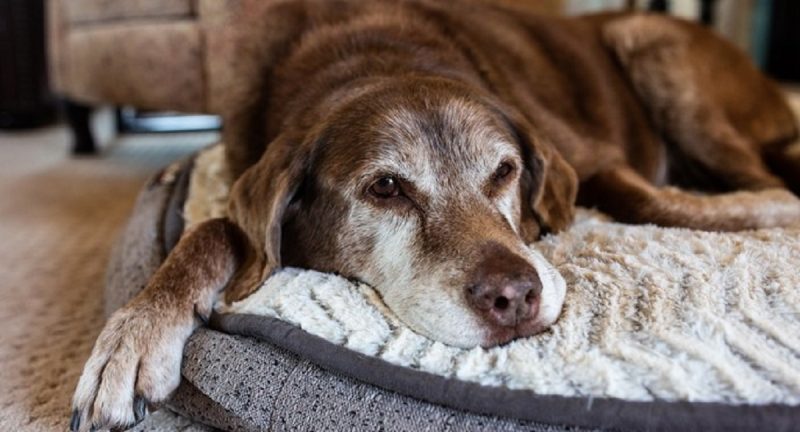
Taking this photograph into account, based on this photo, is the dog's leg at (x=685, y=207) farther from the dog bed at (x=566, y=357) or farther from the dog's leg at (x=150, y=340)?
the dog's leg at (x=150, y=340)

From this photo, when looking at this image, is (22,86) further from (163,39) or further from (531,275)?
(531,275)

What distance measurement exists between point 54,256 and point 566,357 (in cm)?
193

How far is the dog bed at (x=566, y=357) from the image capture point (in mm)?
1084

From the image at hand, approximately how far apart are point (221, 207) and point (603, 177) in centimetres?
99

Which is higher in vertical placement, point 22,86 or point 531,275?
point 531,275

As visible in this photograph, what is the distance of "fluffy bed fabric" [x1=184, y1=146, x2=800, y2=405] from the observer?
43.5 inches

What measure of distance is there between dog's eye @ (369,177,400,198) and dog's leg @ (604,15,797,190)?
4.40ft

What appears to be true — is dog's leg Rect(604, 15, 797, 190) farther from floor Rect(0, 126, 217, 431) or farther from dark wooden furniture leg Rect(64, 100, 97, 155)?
dark wooden furniture leg Rect(64, 100, 97, 155)

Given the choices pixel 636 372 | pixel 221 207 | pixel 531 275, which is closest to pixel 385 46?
pixel 221 207

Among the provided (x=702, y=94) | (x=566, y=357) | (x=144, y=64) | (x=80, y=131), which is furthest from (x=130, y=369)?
(x=80, y=131)

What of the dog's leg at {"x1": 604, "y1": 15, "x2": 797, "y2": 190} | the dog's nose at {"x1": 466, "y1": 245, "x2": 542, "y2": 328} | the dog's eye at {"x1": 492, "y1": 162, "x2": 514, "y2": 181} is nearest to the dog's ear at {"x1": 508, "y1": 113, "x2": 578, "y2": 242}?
the dog's eye at {"x1": 492, "y1": 162, "x2": 514, "y2": 181}

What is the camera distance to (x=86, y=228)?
2.90m

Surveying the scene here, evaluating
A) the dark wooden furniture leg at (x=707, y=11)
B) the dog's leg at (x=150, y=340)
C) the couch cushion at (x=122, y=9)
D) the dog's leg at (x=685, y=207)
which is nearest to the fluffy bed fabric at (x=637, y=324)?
the dog's leg at (x=150, y=340)

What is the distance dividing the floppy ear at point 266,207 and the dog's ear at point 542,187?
1.58 ft
